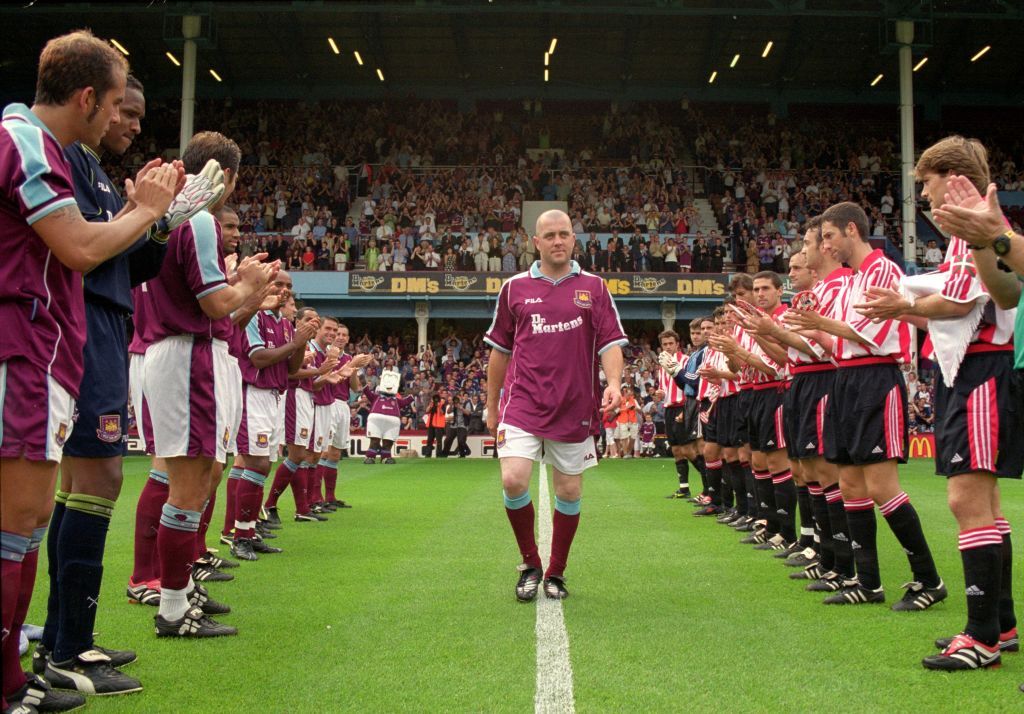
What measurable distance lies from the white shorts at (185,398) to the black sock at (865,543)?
12.6 feet

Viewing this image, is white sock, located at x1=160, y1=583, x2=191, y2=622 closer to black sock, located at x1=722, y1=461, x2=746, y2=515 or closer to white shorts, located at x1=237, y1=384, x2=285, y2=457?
white shorts, located at x1=237, y1=384, x2=285, y2=457

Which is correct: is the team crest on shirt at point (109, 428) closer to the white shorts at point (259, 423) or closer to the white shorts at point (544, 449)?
the white shorts at point (544, 449)

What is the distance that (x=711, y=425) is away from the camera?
11.0 m

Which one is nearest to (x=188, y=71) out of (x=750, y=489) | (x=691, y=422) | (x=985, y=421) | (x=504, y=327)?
(x=691, y=422)

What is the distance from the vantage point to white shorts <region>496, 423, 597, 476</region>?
571 cm

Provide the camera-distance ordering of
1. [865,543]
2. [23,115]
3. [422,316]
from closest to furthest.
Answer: [23,115] < [865,543] < [422,316]

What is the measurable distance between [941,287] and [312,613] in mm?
3842

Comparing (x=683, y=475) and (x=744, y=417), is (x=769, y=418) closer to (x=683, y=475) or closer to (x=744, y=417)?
(x=744, y=417)

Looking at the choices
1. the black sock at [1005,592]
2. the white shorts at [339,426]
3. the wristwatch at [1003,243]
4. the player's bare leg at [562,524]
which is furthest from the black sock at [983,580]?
the white shorts at [339,426]

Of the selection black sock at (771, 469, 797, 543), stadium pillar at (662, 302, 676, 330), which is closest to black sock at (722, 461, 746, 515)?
black sock at (771, 469, 797, 543)

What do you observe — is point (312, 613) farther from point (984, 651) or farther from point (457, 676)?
point (984, 651)

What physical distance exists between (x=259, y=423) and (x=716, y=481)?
6144 millimetres

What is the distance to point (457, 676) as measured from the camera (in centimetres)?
381

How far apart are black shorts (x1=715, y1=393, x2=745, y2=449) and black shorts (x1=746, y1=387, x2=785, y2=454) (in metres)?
1.14
